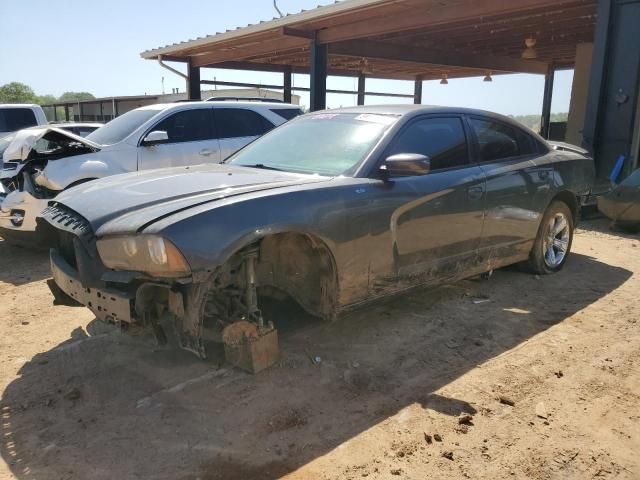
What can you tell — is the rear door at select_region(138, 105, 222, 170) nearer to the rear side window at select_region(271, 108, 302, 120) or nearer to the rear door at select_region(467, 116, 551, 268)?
the rear side window at select_region(271, 108, 302, 120)

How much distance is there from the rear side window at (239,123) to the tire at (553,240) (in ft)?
14.1

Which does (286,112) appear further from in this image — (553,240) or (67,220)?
(67,220)

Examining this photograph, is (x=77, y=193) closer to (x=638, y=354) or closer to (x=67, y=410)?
(x=67, y=410)

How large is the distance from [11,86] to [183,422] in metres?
63.8

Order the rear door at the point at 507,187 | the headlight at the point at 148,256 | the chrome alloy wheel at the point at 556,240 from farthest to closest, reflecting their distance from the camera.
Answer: the chrome alloy wheel at the point at 556,240 → the rear door at the point at 507,187 → the headlight at the point at 148,256

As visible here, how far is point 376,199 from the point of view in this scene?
3713 millimetres

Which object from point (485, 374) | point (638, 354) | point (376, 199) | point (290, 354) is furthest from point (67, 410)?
point (638, 354)

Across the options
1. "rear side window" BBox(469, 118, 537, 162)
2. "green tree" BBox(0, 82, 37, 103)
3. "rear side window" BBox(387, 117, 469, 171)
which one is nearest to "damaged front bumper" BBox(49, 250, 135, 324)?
"rear side window" BBox(387, 117, 469, 171)

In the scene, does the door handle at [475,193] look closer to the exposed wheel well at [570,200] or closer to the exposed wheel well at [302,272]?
the exposed wheel well at [570,200]

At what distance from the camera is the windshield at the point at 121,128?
290 inches

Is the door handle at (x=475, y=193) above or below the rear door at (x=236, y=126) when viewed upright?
below

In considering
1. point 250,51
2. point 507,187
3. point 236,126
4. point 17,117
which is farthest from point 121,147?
point 250,51

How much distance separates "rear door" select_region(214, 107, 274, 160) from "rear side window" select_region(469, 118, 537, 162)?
4.00m

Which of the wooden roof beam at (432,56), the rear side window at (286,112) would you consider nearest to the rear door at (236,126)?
the rear side window at (286,112)
